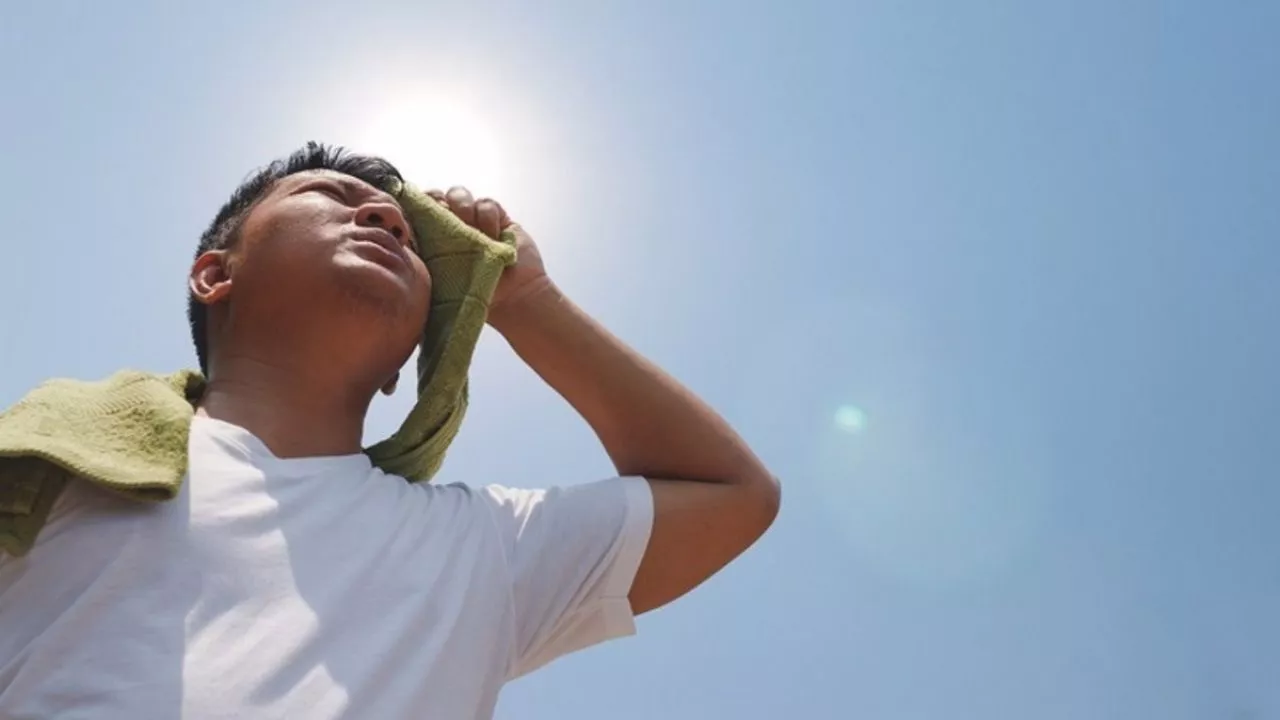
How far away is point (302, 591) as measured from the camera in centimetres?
192

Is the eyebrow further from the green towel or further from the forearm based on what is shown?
the forearm

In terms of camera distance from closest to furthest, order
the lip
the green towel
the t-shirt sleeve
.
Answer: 1. the green towel
2. the t-shirt sleeve
3. the lip

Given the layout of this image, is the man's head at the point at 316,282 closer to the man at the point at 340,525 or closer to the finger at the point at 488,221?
the man at the point at 340,525

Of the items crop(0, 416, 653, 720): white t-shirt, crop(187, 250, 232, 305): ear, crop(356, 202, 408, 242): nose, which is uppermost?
A: crop(356, 202, 408, 242): nose

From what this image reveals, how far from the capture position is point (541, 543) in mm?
2322

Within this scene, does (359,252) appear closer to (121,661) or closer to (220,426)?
(220,426)

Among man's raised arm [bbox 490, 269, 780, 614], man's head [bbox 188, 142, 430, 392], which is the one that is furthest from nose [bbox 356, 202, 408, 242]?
man's raised arm [bbox 490, 269, 780, 614]

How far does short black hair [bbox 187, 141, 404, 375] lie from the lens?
2684 mm

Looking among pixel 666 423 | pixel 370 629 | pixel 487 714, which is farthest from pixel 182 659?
pixel 666 423

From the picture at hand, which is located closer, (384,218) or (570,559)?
(570,559)

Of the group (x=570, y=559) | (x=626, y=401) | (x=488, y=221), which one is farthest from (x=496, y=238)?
(x=570, y=559)

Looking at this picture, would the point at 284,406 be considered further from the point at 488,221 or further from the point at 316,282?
the point at 488,221

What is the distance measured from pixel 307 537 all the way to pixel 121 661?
1.35 feet

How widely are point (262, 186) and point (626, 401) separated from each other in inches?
41.3
